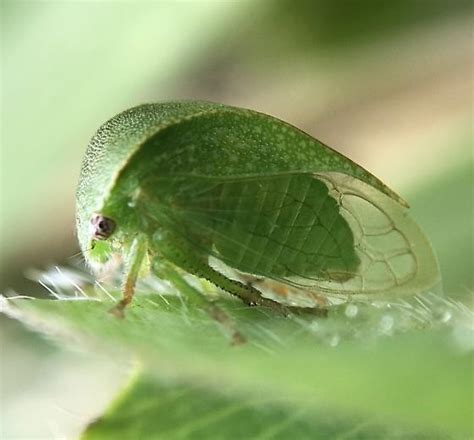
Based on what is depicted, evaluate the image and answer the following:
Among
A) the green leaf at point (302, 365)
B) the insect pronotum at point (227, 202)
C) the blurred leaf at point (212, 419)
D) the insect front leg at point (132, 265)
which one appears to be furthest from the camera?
the insect pronotum at point (227, 202)

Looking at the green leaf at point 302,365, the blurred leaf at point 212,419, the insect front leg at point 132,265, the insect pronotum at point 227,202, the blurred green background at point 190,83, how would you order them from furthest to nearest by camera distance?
1. the blurred green background at point 190,83
2. the insect pronotum at point 227,202
3. the insect front leg at point 132,265
4. the blurred leaf at point 212,419
5. the green leaf at point 302,365

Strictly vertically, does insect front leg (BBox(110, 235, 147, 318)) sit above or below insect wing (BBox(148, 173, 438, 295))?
below

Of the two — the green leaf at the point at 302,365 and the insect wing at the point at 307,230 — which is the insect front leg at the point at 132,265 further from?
the green leaf at the point at 302,365

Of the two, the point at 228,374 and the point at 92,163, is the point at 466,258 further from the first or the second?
the point at 228,374

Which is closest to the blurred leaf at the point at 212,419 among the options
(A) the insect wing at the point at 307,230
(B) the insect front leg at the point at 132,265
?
(B) the insect front leg at the point at 132,265

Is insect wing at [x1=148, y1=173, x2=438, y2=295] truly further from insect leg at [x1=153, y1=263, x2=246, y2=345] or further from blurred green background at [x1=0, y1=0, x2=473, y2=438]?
blurred green background at [x1=0, y1=0, x2=473, y2=438]

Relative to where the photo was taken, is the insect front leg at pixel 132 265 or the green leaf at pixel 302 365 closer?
the green leaf at pixel 302 365

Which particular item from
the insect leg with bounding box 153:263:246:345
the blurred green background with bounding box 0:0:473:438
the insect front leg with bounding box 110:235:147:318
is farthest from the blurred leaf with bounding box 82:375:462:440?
the blurred green background with bounding box 0:0:473:438
